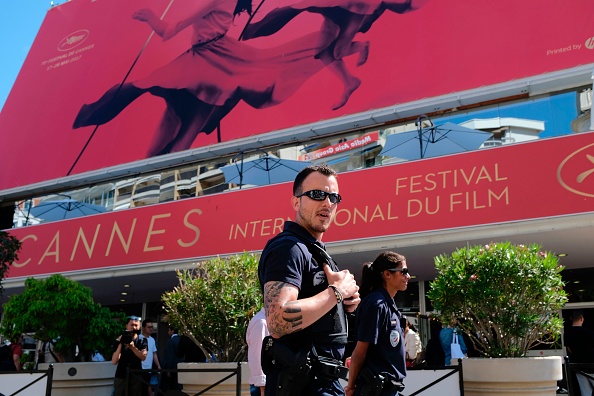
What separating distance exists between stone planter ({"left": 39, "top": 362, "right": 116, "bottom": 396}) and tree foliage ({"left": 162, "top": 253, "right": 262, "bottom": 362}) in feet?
7.99

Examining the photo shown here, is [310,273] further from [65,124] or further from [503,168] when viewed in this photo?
[65,124]

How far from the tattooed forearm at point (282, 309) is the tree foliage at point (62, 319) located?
846 cm

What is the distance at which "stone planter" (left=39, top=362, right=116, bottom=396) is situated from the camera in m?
9.29

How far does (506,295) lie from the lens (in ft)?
20.6

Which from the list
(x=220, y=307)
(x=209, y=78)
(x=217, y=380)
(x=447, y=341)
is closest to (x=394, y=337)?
(x=217, y=380)

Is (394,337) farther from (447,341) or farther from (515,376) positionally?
(447,341)

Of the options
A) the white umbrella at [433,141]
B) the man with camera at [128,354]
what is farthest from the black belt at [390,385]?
the white umbrella at [433,141]

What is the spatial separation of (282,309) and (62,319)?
872 cm

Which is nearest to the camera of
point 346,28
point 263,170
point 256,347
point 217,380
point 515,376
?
point 256,347

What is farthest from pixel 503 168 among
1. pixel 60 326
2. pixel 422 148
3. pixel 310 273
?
pixel 310 273

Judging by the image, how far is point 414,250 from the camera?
1097cm

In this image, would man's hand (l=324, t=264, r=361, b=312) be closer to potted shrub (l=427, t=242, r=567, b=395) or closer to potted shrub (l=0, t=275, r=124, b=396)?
potted shrub (l=427, t=242, r=567, b=395)

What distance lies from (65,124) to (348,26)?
8515 mm

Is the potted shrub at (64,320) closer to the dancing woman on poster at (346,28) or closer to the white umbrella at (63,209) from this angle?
the white umbrella at (63,209)
